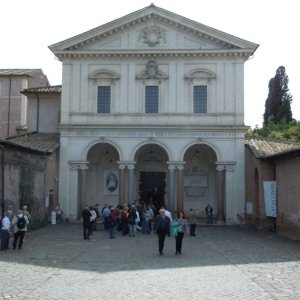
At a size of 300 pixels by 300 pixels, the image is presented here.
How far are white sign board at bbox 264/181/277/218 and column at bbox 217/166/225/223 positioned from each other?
15.9 ft

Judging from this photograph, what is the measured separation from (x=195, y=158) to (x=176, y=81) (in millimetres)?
5612

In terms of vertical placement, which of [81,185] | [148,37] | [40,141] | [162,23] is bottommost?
[81,185]

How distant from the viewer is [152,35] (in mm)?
33594

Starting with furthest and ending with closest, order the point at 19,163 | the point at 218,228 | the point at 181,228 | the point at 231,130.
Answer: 1. the point at 231,130
2. the point at 218,228
3. the point at 19,163
4. the point at 181,228

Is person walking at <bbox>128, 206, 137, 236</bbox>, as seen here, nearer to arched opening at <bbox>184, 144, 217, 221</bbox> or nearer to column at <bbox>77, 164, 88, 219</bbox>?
column at <bbox>77, 164, 88, 219</bbox>

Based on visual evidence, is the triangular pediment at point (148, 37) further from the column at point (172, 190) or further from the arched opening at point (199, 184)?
the column at point (172, 190)

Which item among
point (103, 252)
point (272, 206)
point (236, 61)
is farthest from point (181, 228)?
point (236, 61)

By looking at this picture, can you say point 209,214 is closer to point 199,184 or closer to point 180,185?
point 180,185

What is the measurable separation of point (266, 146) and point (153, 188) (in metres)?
8.11

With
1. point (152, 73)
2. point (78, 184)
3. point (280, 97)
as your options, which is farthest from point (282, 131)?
point (78, 184)

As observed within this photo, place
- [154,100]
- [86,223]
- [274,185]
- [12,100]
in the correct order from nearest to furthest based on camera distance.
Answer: [86,223]
[274,185]
[154,100]
[12,100]

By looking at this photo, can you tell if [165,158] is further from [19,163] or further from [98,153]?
[19,163]

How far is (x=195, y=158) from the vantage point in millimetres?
36156

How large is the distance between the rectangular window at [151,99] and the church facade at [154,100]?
6cm
